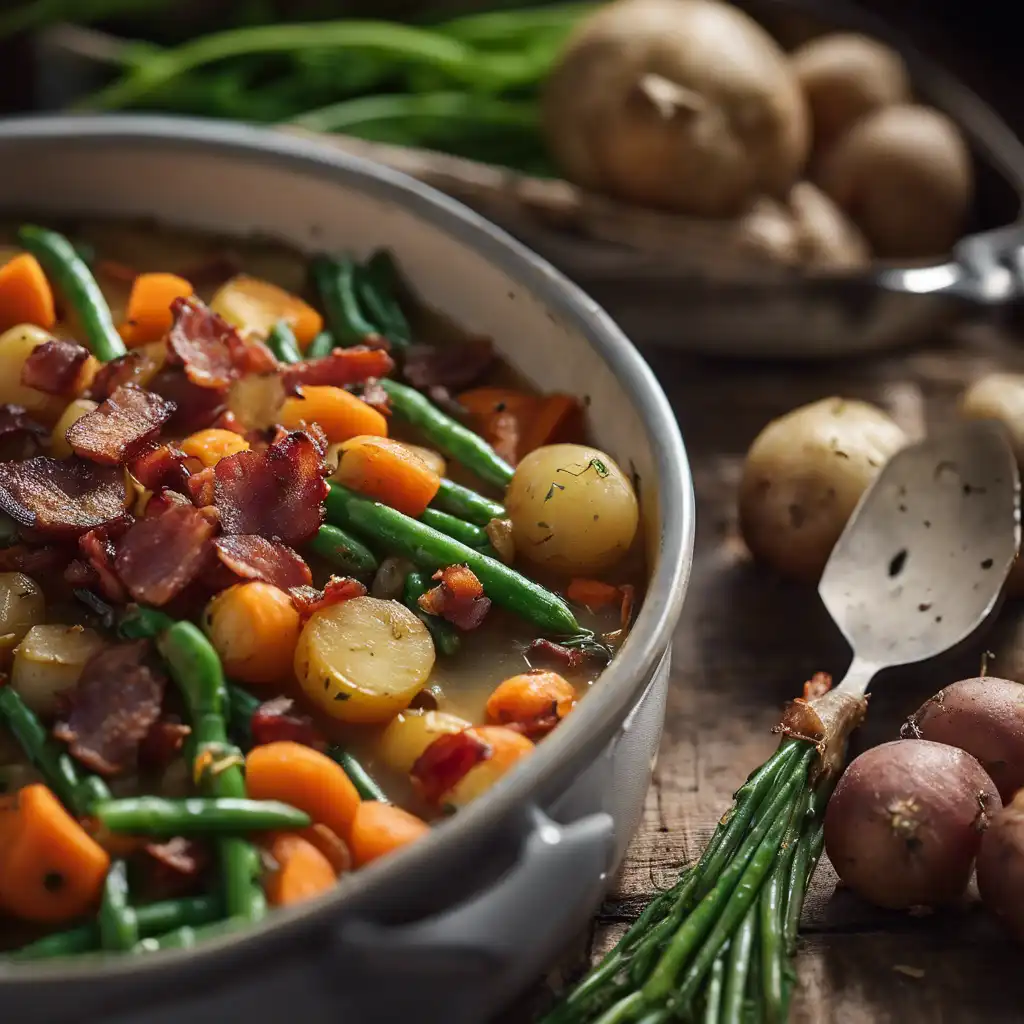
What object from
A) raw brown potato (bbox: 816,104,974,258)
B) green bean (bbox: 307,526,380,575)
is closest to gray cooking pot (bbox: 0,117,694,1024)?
green bean (bbox: 307,526,380,575)

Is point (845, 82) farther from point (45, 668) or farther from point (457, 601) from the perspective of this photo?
point (45, 668)

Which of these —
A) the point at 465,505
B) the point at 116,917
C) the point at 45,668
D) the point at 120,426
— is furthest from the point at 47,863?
the point at 465,505

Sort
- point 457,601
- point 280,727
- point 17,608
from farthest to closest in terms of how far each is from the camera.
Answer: point 457,601
point 17,608
point 280,727

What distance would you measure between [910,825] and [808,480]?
991 millimetres

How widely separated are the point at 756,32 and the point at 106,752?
3039 millimetres

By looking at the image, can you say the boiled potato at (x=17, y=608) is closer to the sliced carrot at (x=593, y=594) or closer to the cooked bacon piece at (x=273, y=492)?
the cooked bacon piece at (x=273, y=492)

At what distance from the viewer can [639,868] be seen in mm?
2684

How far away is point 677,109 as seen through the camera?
379 cm

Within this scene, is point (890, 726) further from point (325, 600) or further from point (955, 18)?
point (955, 18)

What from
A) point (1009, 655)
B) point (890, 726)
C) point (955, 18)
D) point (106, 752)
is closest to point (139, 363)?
point (106, 752)

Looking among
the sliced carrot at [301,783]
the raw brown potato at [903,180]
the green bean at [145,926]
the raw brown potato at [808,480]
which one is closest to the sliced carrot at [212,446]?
the sliced carrot at [301,783]

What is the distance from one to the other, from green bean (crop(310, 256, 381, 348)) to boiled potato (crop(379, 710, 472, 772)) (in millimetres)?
1096

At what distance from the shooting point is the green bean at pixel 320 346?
306 centimetres

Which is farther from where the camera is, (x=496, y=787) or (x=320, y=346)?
(x=320, y=346)
